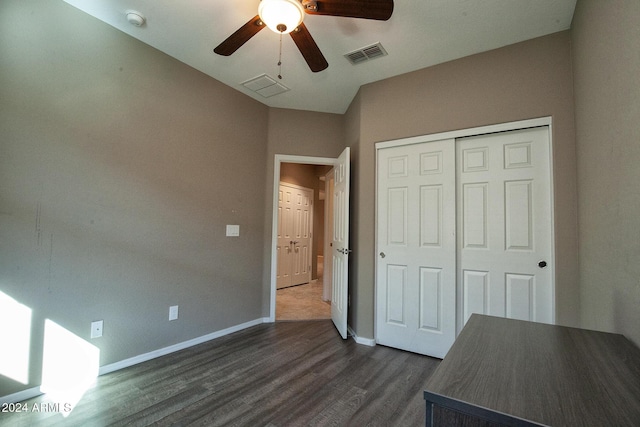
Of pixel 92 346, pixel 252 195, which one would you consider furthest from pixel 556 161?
pixel 92 346

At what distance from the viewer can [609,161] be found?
1432 mm

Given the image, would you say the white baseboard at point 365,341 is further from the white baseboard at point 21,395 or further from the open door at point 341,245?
the white baseboard at point 21,395

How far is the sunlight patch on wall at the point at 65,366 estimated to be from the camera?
6.18 feet

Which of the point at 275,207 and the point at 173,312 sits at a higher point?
the point at 275,207

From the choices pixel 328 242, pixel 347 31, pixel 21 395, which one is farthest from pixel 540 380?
pixel 328 242

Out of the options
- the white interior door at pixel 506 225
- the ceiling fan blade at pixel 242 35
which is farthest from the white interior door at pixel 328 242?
the ceiling fan blade at pixel 242 35

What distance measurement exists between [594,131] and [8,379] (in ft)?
12.8

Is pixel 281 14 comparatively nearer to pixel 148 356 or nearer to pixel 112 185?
pixel 112 185

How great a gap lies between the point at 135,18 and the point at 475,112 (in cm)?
283

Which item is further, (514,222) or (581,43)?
(514,222)

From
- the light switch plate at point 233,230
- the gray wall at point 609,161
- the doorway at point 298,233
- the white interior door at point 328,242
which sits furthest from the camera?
the doorway at point 298,233

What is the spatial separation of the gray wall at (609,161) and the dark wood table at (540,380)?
0.34m

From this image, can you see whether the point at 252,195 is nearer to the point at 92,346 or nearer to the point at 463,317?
the point at 92,346

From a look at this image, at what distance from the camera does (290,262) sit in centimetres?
556
